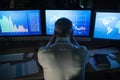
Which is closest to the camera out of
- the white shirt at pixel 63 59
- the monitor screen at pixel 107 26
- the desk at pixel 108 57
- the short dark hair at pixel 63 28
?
the white shirt at pixel 63 59

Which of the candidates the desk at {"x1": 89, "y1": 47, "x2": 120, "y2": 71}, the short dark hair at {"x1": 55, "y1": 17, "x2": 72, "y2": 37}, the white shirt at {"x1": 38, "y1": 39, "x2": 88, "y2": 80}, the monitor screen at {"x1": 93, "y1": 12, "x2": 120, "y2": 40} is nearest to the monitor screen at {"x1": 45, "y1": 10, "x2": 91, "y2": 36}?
the monitor screen at {"x1": 93, "y1": 12, "x2": 120, "y2": 40}

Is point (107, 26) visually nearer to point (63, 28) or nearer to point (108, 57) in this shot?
point (108, 57)

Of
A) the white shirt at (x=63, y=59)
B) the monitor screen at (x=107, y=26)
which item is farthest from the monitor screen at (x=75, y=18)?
the white shirt at (x=63, y=59)

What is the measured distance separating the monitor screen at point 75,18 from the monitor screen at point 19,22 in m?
0.11

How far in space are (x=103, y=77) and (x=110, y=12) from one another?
654 millimetres

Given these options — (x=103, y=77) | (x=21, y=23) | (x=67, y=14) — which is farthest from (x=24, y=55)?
(x=103, y=77)

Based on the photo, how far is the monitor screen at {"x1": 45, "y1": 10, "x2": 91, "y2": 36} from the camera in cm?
231

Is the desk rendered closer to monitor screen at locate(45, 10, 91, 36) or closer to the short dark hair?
monitor screen at locate(45, 10, 91, 36)

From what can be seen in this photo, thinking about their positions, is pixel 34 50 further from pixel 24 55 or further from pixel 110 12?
pixel 110 12

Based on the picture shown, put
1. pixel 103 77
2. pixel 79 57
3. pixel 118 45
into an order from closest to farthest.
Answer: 1. pixel 79 57
2. pixel 103 77
3. pixel 118 45

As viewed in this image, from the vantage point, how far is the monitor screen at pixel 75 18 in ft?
7.58

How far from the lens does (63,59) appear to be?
1.60 metres

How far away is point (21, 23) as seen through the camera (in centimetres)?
234

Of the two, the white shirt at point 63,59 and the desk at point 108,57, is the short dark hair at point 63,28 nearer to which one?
the white shirt at point 63,59
